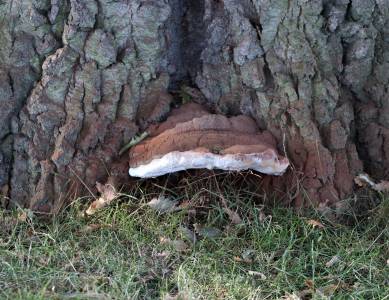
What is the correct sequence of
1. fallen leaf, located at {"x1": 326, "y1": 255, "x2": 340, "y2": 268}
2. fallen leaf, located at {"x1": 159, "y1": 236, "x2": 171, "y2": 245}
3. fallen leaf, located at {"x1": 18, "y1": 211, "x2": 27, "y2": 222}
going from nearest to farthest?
fallen leaf, located at {"x1": 326, "y1": 255, "x2": 340, "y2": 268}, fallen leaf, located at {"x1": 159, "y1": 236, "x2": 171, "y2": 245}, fallen leaf, located at {"x1": 18, "y1": 211, "x2": 27, "y2": 222}

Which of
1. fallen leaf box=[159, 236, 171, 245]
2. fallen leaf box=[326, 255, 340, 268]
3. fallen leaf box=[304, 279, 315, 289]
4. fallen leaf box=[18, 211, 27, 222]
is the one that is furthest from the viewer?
fallen leaf box=[18, 211, 27, 222]

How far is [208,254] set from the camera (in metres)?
3.43

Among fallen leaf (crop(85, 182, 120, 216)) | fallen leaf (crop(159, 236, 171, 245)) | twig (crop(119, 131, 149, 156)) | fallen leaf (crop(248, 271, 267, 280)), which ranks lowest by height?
fallen leaf (crop(248, 271, 267, 280))

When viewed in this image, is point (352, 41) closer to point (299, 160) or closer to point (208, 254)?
point (299, 160)

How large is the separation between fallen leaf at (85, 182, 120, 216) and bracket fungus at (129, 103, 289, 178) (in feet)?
0.72

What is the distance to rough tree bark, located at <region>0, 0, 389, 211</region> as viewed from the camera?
3.56m

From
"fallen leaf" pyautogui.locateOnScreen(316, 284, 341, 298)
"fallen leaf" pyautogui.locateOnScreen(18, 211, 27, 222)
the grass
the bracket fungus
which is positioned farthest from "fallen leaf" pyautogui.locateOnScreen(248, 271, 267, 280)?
"fallen leaf" pyautogui.locateOnScreen(18, 211, 27, 222)

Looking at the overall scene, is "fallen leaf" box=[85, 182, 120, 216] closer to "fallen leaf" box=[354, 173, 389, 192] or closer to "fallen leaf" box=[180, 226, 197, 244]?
"fallen leaf" box=[180, 226, 197, 244]

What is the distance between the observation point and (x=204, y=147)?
3342 millimetres

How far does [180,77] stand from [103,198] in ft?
2.79

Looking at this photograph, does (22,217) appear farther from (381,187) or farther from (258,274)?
(381,187)

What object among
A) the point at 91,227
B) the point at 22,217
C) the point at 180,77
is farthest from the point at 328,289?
the point at 22,217

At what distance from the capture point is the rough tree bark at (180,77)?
356cm

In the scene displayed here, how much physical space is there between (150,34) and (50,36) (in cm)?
54
